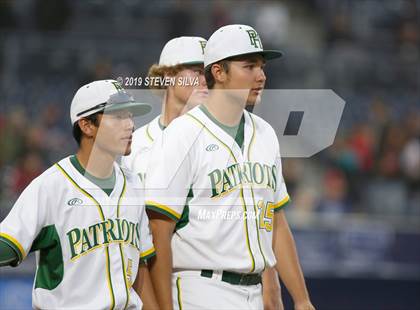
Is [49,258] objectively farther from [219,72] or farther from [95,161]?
[219,72]

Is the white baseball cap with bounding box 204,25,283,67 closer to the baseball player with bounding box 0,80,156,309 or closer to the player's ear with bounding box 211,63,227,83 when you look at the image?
the player's ear with bounding box 211,63,227,83

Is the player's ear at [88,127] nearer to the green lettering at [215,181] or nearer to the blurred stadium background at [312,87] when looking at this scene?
the green lettering at [215,181]

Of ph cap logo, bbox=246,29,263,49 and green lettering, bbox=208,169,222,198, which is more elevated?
ph cap logo, bbox=246,29,263,49

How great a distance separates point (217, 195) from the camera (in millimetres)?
4051

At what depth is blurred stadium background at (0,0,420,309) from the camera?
8961 millimetres

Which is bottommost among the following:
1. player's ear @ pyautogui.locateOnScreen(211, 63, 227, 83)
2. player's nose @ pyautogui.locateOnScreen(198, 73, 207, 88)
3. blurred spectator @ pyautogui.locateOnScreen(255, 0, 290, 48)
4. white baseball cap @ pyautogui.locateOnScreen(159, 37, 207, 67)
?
blurred spectator @ pyautogui.locateOnScreen(255, 0, 290, 48)

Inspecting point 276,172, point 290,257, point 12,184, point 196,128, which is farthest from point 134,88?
point 12,184

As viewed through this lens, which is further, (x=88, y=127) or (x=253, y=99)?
(x=253, y=99)

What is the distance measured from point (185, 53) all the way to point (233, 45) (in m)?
0.63

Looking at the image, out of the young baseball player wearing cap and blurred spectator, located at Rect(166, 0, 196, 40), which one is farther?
blurred spectator, located at Rect(166, 0, 196, 40)

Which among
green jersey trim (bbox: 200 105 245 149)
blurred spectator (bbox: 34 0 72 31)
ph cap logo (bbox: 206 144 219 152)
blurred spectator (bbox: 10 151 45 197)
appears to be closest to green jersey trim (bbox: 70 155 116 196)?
ph cap logo (bbox: 206 144 219 152)

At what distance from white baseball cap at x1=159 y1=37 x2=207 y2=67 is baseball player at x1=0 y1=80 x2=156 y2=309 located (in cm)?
76

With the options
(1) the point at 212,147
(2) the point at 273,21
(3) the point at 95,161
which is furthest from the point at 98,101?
(2) the point at 273,21

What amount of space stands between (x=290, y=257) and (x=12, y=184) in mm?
5275
